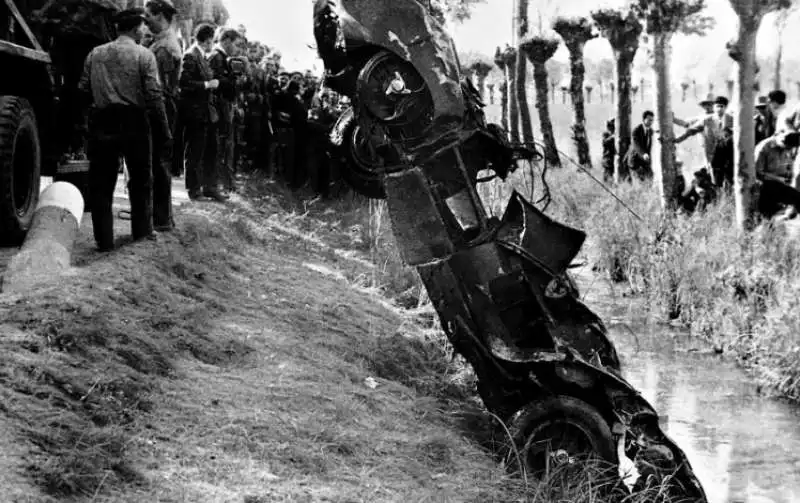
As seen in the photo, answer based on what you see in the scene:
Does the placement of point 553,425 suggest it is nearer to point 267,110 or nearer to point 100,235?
point 100,235

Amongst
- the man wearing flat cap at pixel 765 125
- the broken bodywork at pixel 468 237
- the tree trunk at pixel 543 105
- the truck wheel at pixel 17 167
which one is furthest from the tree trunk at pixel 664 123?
the tree trunk at pixel 543 105

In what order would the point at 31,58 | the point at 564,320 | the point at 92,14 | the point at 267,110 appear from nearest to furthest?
1. the point at 564,320
2. the point at 31,58
3. the point at 92,14
4. the point at 267,110

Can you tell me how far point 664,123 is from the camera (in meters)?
18.4

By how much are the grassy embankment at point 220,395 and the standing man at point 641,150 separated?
39.0 feet

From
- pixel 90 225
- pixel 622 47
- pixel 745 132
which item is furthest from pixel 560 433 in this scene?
pixel 622 47

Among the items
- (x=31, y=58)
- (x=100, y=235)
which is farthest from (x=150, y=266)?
(x=31, y=58)

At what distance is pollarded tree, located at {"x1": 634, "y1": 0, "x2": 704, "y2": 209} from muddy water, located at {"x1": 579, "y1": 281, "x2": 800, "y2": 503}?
4.01 metres

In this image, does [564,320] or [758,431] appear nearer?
[564,320]

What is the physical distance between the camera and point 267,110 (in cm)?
1995

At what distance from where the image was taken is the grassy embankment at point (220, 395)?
590cm

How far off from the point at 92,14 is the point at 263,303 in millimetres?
3678

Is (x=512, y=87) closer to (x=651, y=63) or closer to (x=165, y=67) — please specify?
(x=651, y=63)

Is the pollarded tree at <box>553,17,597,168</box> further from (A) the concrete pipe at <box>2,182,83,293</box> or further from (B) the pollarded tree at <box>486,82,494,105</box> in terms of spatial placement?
(B) the pollarded tree at <box>486,82,494,105</box>

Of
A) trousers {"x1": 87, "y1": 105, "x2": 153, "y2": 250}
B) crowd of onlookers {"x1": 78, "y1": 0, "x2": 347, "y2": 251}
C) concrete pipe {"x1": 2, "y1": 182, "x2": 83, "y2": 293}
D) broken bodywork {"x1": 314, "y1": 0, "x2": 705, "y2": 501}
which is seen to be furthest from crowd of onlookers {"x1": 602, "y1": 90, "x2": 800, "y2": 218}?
concrete pipe {"x1": 2, "y1": 182, "x2": 83, "y2": 293}
